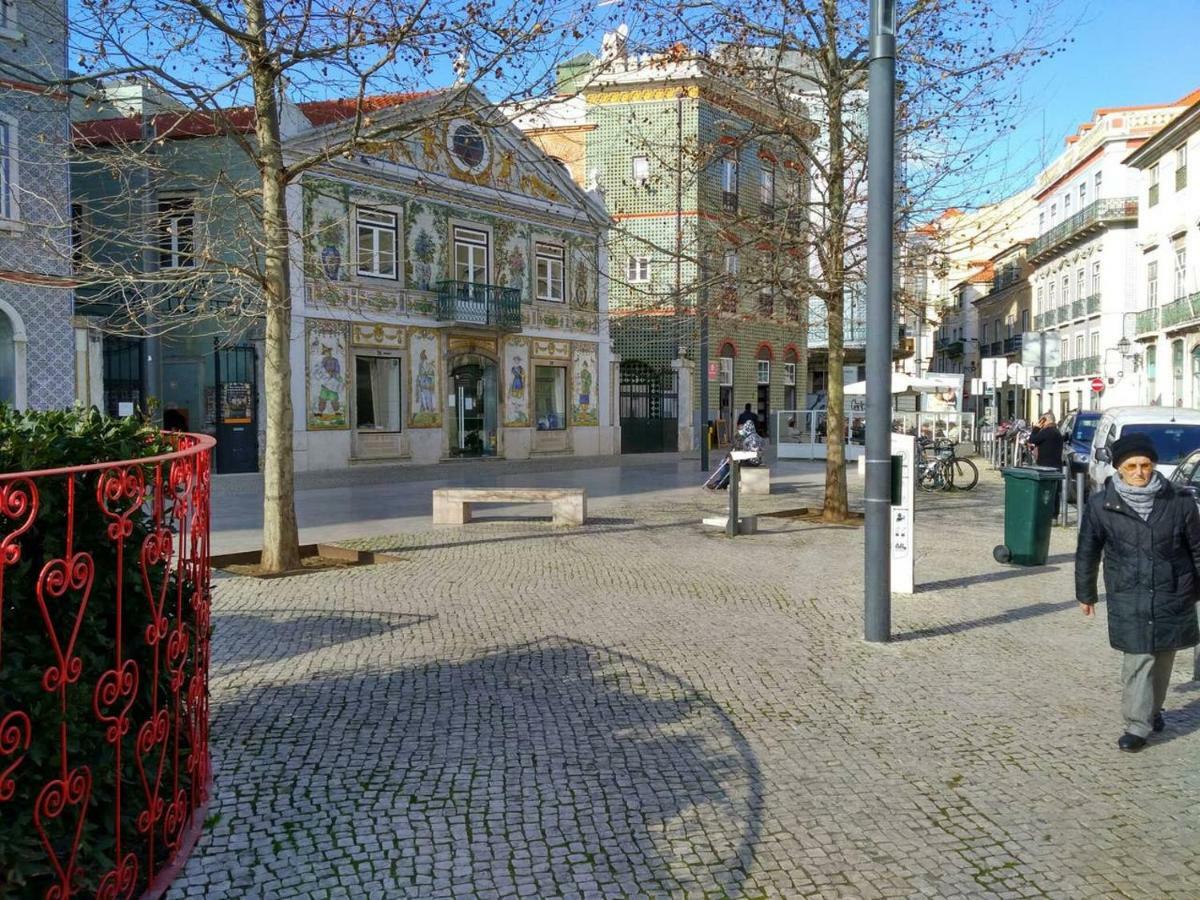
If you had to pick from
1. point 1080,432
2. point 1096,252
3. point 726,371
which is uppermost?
point 1096,252

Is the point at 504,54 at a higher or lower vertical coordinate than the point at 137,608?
higher

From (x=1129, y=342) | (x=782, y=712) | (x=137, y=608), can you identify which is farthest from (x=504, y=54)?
(x=1129, y=342)

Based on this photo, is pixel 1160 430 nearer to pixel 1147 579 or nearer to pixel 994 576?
pixel 994 576

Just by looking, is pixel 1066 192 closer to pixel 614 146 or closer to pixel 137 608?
pixel 614 146

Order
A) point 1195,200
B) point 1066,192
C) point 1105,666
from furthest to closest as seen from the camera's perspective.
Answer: point 1066,192, point 1195,200, point 1105,666

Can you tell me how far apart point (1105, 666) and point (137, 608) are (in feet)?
19.4

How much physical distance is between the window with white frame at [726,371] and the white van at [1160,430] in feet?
91.8

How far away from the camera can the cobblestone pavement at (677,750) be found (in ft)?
12.5

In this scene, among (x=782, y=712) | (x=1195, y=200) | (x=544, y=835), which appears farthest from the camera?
(x=1195, y=200)

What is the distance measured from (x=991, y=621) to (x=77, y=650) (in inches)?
275

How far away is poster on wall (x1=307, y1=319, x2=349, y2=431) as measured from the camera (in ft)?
84.6

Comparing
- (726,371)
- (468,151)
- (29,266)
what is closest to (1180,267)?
(726,371)

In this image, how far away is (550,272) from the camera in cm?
3325

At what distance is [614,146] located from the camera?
40375 mm
